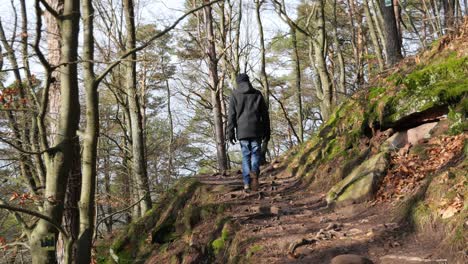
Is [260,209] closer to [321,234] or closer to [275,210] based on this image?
[275,210]

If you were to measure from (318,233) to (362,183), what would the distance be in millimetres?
1334

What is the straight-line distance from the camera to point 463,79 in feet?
19.0

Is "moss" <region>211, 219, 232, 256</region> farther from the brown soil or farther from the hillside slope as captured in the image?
the brown soil

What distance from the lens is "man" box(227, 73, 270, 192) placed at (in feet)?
22.9

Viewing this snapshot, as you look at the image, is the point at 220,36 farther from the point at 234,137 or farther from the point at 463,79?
the point at 463,79

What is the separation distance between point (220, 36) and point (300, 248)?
41.1 feet

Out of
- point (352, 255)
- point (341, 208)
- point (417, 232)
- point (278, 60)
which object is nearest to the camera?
point (352, 255)

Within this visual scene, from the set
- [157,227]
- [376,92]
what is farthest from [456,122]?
[157,227]

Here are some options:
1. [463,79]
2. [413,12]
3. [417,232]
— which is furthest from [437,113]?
[413,12]

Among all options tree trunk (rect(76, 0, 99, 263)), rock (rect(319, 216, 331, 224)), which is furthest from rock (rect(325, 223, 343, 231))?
tree trunk (rect(76, 0, 99, 263))

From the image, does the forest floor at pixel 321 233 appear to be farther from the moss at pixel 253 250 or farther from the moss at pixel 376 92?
the moss at pixel 376 92

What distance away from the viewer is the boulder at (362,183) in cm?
537

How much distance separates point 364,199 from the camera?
532cm

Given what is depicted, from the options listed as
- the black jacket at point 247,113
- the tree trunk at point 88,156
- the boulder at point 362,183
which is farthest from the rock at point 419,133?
the tree trunk at point 88,156
